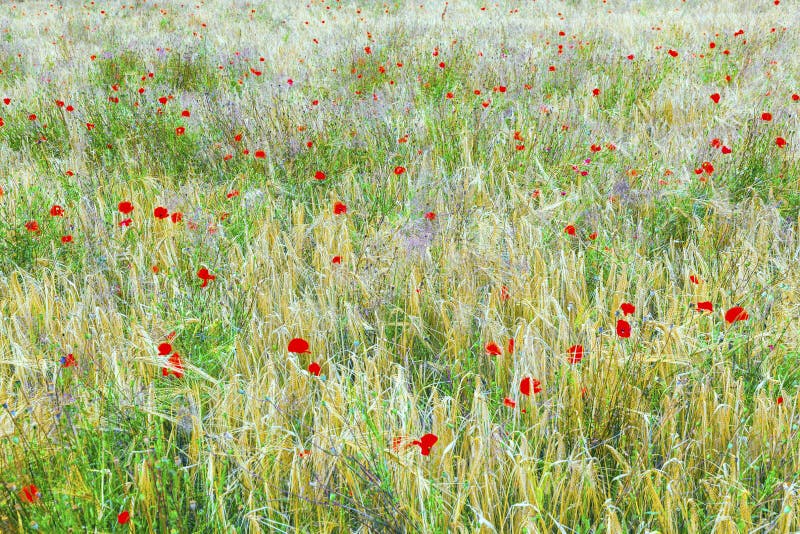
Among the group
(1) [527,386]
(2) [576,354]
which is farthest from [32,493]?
(2) [576,354]

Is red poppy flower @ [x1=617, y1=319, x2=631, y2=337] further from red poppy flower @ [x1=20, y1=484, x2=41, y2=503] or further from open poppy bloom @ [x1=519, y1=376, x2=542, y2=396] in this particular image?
red poppy flower @ [x1=20, y1=484, x2=41, y2=503]

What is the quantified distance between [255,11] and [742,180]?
356 inches

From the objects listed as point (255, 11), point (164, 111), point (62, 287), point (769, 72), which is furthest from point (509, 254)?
point (255, 11)

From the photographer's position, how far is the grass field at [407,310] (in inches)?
53.7

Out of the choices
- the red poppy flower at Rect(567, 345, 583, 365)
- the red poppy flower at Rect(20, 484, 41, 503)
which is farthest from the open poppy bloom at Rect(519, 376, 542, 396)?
the red poppy flower at Rect(20, 484, 41, 503)

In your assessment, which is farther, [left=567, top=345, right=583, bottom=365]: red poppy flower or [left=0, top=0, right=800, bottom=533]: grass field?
[left=567, top=345, right=583, bottom=365]: red poppy flower

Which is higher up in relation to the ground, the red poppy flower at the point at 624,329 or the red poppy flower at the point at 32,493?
the red poppy flower at the point at 624,329

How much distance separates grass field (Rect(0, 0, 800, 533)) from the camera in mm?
1364

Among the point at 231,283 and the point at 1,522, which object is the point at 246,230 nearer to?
the point at 231,283

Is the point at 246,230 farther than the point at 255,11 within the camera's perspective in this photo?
No

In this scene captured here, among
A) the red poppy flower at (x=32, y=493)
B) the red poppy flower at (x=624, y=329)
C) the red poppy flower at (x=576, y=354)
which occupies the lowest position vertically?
the red poppy flower at (x=576, y=354)

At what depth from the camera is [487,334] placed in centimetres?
185

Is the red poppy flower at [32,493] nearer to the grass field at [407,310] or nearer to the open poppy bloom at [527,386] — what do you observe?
the grass field at [407,310]

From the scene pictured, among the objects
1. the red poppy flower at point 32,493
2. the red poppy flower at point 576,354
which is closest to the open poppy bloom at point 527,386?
the red poppy flower at point 576,354
